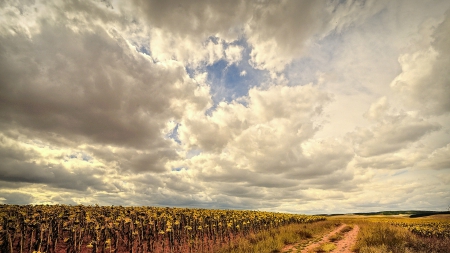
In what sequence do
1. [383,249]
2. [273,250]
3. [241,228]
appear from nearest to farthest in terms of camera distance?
1. [383,249]
2. [273,250]
3. [241,228]

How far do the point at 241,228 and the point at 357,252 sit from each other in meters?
19.5

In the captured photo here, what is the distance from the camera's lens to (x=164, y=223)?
26.0m

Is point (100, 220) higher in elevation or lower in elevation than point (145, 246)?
higher

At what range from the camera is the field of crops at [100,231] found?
59.5 feet

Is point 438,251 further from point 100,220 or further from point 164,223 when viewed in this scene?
point 100,220

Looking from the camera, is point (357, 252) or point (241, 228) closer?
A: point (357, 252)

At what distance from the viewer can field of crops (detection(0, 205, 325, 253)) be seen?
1812cm

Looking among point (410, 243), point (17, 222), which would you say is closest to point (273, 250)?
point (410, 243)

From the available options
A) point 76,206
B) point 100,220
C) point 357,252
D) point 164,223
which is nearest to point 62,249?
point 100,220

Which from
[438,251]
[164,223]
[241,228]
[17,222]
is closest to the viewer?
[438,251]

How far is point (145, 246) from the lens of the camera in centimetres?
2322

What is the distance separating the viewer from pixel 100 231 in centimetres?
2038

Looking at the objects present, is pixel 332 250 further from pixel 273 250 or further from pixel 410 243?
pixel 410 243

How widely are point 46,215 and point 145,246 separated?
10362 millimetres
